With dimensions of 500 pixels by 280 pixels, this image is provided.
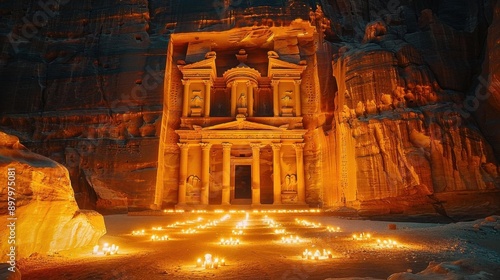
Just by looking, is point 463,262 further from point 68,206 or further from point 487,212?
point 487,212

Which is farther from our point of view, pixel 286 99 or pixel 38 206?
pixel 286 99

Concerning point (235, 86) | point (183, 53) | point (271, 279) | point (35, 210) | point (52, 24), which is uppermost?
point (52, 24)

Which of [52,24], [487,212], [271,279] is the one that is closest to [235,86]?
[52,24]

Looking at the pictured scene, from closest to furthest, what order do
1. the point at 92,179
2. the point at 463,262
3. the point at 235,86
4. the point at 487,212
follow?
the point at 463,262 < the point at 487,212 < the point at 92,179 < the point at 235,86

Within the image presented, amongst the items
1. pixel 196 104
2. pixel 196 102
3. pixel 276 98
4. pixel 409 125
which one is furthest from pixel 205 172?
pixel 409 125

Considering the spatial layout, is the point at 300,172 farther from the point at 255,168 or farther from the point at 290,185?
the point at 255,168

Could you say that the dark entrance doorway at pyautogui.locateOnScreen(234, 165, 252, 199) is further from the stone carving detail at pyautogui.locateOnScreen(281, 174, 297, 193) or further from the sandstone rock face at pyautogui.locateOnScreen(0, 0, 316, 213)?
the sandstone rock face at pyautogui.locateOnScreen(0, 0, 316, 213)

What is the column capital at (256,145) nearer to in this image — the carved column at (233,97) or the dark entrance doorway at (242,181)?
the carved column at (233,97)

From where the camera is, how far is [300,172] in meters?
24.5

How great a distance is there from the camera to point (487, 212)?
554 inches

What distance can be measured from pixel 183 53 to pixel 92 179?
42.1ft

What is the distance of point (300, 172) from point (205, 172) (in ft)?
23.1

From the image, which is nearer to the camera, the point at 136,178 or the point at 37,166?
the point at 37,166

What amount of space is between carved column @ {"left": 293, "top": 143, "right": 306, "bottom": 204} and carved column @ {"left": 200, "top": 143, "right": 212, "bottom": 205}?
6.60m
